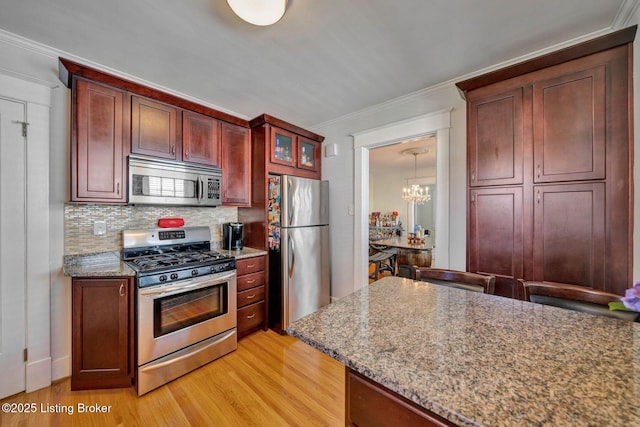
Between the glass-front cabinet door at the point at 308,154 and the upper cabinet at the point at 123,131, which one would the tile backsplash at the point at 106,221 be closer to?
the upper cabinet at the point at 123,131

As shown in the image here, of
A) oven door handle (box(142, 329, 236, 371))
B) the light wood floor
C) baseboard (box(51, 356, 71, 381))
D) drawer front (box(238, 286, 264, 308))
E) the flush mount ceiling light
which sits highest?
the flush mount ceiling light

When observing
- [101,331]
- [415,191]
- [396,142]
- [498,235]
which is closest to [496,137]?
[498,235]

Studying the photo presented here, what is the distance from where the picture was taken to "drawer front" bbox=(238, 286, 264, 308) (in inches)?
101

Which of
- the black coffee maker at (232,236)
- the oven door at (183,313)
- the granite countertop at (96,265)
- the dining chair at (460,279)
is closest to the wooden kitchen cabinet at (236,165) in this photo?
the black coffee maker at (232,236)

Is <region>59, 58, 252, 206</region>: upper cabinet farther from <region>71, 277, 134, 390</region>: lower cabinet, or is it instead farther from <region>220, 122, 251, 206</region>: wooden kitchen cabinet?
<region>71, 277, 134, 390</region>: lower cabinet

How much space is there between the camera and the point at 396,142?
287cm

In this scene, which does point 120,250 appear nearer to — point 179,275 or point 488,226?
point 179,275

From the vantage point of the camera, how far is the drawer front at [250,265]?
2.54m

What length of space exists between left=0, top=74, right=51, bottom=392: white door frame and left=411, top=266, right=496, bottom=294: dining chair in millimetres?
2734

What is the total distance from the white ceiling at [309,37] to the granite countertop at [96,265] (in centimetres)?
162

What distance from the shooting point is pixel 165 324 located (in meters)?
1.95

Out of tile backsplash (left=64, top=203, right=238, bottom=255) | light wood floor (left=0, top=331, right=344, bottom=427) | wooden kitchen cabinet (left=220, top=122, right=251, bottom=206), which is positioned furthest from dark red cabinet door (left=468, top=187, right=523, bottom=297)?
tile backsplash (left=64, top=203, right=238, bottom=255)

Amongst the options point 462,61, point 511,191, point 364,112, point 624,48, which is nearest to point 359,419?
point 511,191

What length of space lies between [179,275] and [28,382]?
1279 millimetres
